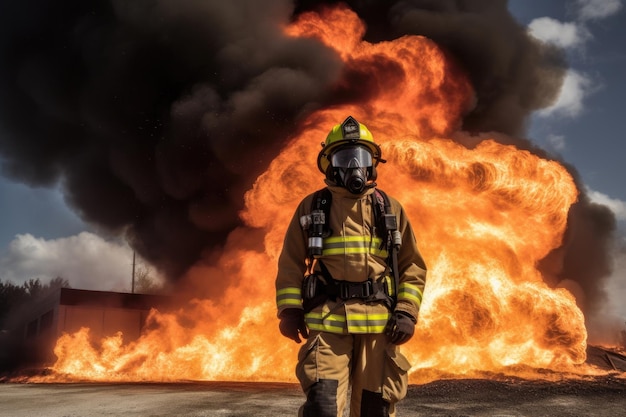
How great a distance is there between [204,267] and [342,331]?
18.5 metres

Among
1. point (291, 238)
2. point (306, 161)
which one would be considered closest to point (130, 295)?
point (306, 161)

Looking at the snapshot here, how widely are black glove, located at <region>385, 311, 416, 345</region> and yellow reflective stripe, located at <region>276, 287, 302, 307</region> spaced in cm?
55

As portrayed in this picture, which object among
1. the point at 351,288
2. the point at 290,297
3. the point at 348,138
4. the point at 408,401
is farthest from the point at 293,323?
the point at 408,401

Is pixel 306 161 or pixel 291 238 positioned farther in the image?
pixel 306 161

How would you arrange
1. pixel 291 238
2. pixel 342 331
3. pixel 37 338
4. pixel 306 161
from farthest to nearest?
pixel 37 338, pixel 306 161, pixel 291 238, pixel 342 331

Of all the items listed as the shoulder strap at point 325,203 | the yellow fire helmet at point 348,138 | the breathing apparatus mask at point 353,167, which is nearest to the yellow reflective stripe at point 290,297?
the shoulder strap at point 325,203

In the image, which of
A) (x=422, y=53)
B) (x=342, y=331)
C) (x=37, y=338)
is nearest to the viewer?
(x=342, y=331)

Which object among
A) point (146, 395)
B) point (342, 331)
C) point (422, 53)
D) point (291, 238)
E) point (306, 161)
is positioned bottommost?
point (146, 395)

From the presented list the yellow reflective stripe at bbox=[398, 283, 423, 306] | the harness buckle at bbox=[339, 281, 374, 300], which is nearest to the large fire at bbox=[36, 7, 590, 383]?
the yellow reflective stripe at bbox=[398, 283, 423, 306]

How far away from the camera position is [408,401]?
721cm

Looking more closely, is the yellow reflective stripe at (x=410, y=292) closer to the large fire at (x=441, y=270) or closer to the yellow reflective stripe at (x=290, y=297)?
the yellow reflective stripe at (x=290, y=297)

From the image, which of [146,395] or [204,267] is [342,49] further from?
[146,395]

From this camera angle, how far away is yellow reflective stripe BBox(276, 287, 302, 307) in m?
3.17

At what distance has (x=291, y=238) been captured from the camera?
133 inches
